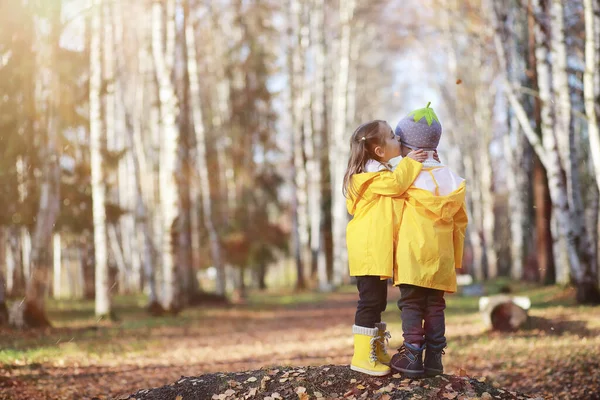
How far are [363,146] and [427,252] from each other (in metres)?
0.92

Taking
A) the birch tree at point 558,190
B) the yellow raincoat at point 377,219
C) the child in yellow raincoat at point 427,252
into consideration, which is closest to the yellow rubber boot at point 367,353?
the child in yellow raincoat at point 427,252

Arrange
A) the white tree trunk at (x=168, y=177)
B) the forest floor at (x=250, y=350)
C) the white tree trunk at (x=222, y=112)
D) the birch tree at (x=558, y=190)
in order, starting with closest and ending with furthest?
the forest floor at (x=250, y=350), the birch tree at (x=558, y=190), the white tree trunk at (x=168, y=177), the white tree trunk at (x=222, y=112)

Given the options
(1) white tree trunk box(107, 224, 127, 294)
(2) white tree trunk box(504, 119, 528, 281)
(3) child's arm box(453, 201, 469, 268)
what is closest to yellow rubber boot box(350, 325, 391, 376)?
(3) child's arm box(453, 201, 469, 268)

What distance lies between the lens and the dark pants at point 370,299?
4727 mm

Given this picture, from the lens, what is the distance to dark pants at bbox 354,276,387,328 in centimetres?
473

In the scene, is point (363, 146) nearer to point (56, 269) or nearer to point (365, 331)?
point (365, 331)

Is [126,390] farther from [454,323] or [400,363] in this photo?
[454,323]

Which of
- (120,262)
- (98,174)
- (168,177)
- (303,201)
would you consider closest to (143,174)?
(120,262)

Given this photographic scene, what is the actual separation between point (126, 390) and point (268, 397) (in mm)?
2338

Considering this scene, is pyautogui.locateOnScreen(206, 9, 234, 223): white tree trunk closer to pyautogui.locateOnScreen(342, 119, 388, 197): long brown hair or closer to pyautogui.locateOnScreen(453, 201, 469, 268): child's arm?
pyautogui.locateOnScreen(342, 119, 388, 197): long brown hair

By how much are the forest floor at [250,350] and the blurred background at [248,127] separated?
129 centimetres

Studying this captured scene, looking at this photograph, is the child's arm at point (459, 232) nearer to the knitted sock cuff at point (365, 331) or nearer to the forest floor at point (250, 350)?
the knitted sock cuff at point (365, 331)

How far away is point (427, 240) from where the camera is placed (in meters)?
4.50

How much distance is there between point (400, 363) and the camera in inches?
183
